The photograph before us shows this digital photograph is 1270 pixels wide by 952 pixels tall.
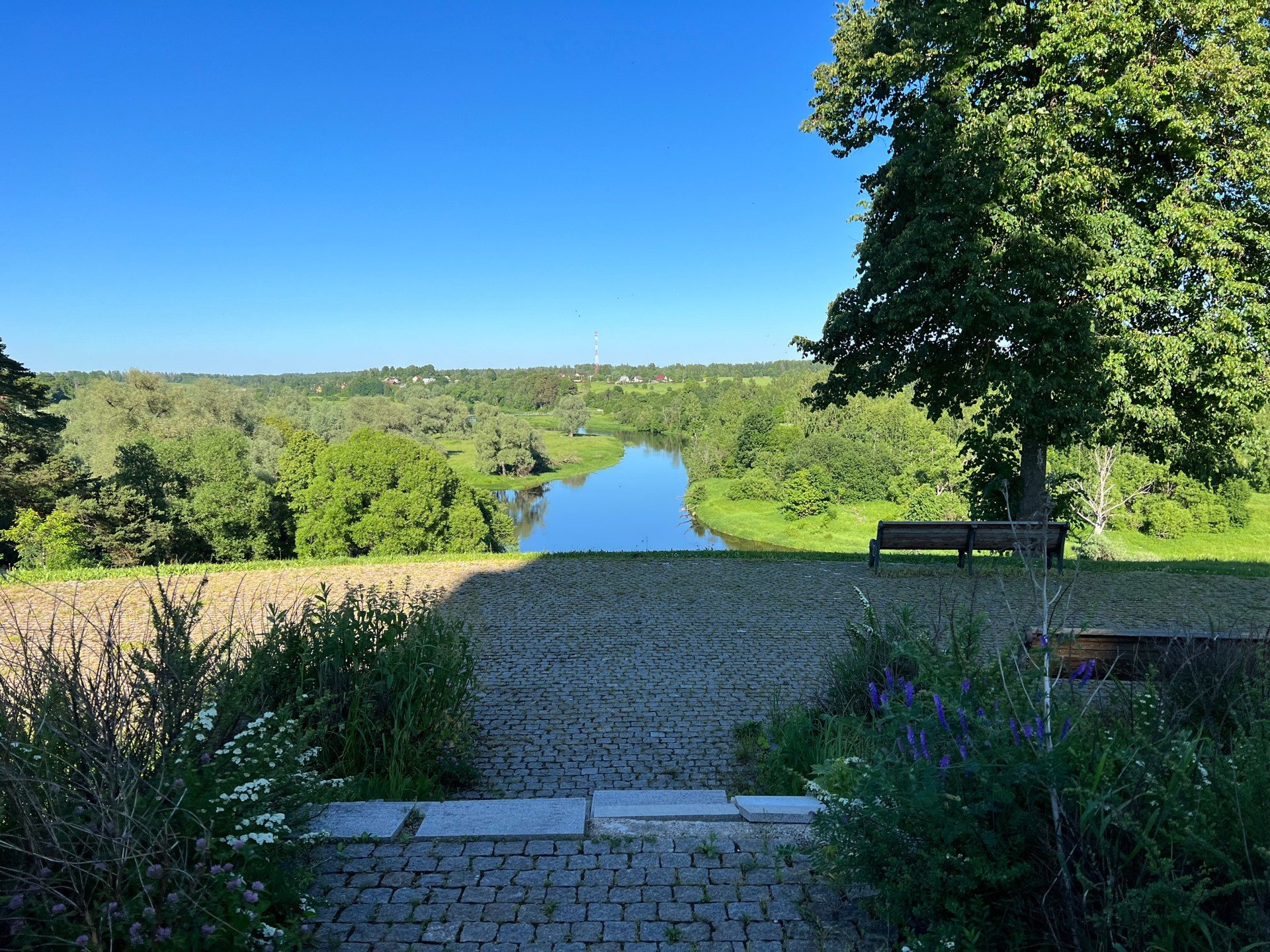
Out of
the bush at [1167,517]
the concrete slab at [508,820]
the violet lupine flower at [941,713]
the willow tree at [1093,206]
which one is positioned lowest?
the bush at [1167,517]

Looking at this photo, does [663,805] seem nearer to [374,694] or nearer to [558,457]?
[374,694]

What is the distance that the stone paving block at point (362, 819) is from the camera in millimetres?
3090

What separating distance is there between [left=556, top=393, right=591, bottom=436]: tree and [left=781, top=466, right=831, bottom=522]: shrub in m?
53.4

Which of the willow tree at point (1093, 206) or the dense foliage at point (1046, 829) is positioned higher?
the willow tree at point (1093, 206)

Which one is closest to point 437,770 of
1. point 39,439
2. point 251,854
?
point 251,854

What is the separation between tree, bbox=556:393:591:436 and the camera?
99250mm

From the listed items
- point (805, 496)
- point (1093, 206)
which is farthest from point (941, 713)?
point (805, 496)

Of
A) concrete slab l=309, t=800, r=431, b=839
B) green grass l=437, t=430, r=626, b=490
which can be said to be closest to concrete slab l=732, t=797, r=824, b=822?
concrete slab l=309, t=800, r=431, b=839

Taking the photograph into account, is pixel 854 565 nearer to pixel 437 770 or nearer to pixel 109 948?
pixel 437 770

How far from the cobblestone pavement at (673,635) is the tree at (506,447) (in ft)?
164

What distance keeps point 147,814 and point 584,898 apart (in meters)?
1.44

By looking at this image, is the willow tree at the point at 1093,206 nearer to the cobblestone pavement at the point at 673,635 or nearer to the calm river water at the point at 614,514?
the cobblestone pavement at the point at 673,635

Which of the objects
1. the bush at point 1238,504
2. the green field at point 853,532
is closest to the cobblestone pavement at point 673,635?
the green field at point 853,532

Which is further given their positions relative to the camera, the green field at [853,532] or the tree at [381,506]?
the green field at [853,532]
